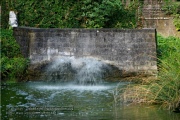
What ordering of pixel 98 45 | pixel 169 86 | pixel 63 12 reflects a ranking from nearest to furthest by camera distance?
pixel 169 86 < pixel 98 45 < pixel 63 12

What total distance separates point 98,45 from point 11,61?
248cm

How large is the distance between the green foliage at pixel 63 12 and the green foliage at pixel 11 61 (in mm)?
3910

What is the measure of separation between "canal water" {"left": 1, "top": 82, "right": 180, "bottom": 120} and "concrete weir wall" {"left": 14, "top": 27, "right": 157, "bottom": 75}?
1.41m

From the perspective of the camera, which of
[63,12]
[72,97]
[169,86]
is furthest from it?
[63,12]

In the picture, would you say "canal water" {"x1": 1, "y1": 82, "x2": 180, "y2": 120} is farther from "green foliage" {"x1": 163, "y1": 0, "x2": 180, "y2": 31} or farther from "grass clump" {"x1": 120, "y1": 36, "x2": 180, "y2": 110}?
"green foliage" {"x1": 163, "y1": 0, "x2": 180, "y2": 31}

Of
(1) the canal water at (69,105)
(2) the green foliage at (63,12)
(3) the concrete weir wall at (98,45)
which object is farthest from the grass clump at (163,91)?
(2) the green foliage at (63,12)

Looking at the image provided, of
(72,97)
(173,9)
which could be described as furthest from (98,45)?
(173,9)

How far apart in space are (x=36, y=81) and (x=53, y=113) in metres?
4.15

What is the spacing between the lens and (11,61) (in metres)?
12.0

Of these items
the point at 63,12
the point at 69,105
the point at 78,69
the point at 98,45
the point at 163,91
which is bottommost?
the point at 69,105

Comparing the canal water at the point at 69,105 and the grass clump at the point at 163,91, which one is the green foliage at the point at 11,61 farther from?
the grass clump at the point at 163,91

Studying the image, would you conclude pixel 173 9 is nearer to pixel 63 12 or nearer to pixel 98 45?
pixel 63 12

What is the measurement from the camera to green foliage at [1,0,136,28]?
16719 mm

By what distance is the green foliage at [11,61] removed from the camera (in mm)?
11781
